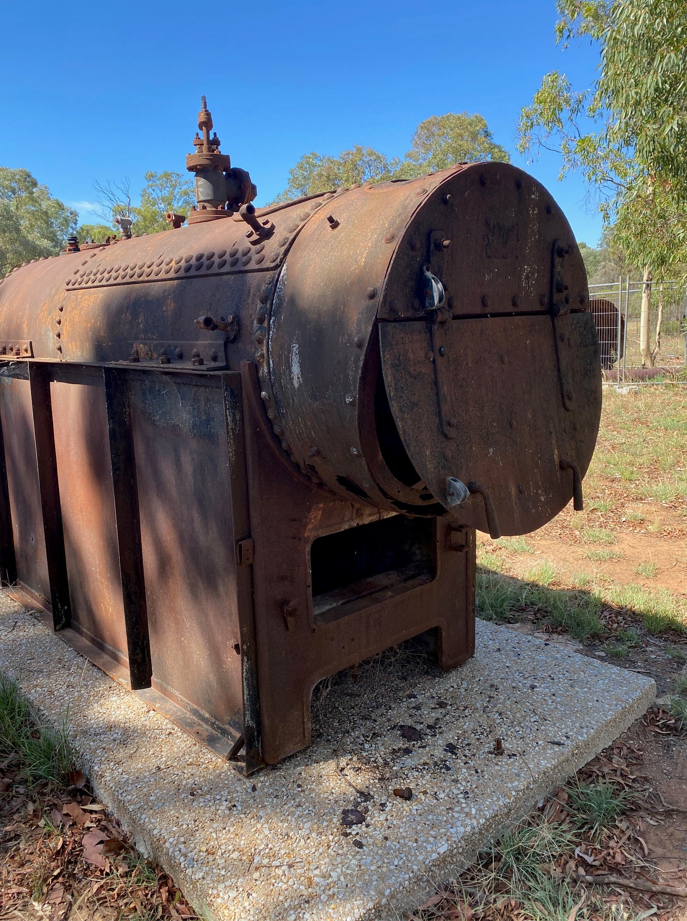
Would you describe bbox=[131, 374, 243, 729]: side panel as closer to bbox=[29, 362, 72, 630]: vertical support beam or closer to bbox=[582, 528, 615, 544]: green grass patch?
bbox=[29, 362, 72, 630]: vertical support beam

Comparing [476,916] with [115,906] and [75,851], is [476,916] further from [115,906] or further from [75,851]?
[75,851]

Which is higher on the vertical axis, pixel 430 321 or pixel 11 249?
pixel 11 249

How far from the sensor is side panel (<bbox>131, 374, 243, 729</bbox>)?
2404mm

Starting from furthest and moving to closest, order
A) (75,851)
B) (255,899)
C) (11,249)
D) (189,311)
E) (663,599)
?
1. (11,249)
2. (663,599)
3. (189,311)
4. (75,851)
5. (255,899)

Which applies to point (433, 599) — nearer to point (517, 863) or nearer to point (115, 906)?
point (517, 863)

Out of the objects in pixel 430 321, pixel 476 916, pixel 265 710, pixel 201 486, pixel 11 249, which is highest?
pixel 11 249

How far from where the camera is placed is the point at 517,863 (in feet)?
7.30

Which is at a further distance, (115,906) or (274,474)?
(274,474)

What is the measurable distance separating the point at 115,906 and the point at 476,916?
42.6 inches

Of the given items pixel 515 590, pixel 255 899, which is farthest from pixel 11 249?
pixel 255 899

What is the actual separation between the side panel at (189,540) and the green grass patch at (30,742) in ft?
1.48

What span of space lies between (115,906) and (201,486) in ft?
4.33

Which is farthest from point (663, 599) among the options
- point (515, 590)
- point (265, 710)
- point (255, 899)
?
point (255, 899)

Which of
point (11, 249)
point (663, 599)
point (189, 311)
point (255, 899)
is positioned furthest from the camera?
point (11, 249)
